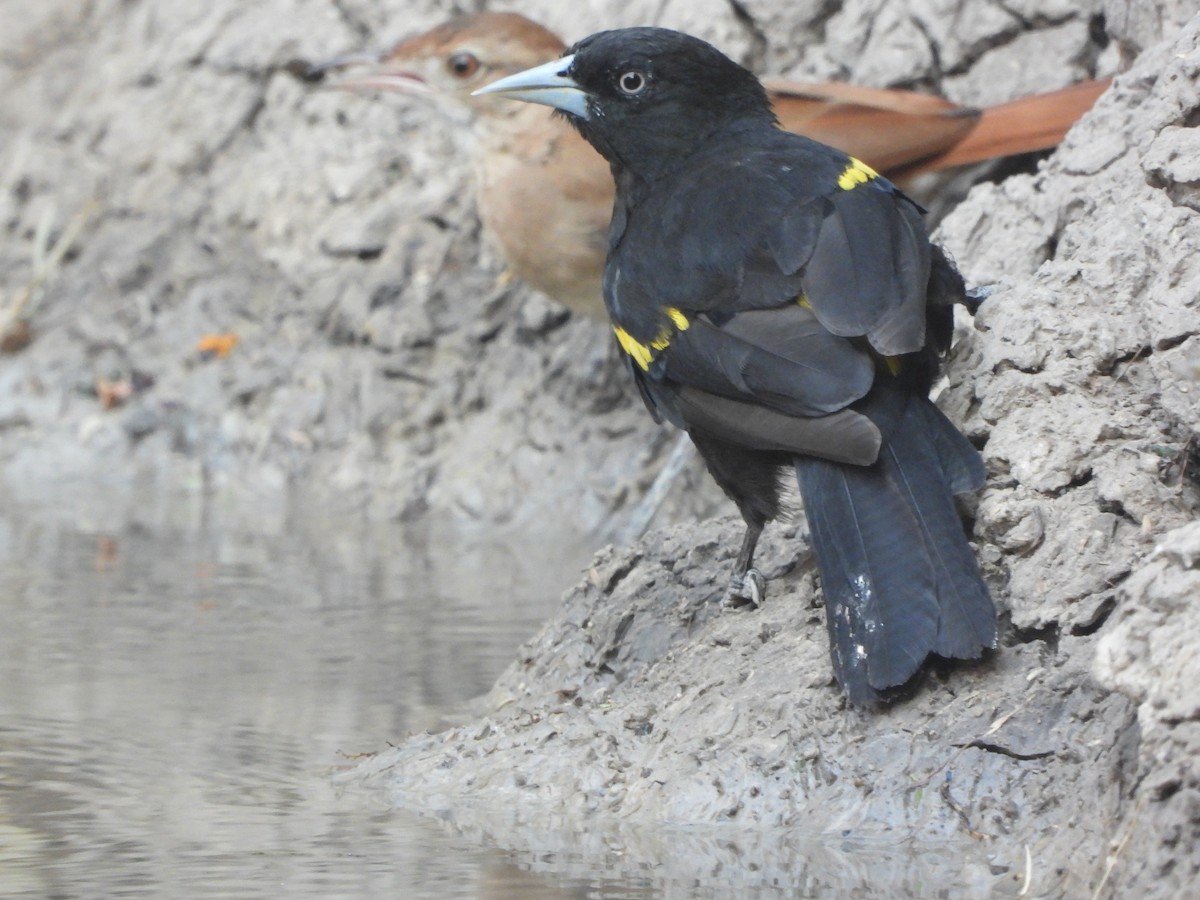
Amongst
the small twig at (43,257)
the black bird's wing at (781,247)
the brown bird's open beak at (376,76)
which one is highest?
the black bird's wing at (781,247)

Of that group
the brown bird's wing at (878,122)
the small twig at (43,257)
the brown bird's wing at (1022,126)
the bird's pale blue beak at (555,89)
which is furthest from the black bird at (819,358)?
the small twig at (43,257)

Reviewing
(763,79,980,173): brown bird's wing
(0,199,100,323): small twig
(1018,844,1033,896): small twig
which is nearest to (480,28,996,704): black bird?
(1018,844,1033,896): small twig

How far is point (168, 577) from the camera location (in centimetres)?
629

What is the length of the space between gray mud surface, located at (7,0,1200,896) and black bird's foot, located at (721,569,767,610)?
63 millimetres

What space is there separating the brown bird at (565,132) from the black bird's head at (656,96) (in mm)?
1647

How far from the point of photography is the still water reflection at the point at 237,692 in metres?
3.12

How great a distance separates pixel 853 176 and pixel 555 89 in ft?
3.44

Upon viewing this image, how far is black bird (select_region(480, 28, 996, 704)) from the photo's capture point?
11.0ft

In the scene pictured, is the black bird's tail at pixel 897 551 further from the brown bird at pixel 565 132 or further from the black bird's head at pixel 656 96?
the brown bird at pixel 565 132

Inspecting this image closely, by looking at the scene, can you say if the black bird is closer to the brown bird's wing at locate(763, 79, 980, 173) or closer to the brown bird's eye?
the brown bird's wing at locate(763, 79, 980, 173)

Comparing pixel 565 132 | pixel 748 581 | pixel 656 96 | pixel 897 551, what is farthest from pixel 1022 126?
pixel 897 551

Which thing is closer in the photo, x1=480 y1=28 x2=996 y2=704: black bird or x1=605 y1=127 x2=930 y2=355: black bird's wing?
x1=480 y1=28 x2=996 y2=704: black bird

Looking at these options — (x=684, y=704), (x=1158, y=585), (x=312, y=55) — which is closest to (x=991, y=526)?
(x=684, y=704)

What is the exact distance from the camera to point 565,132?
7.01 metres
